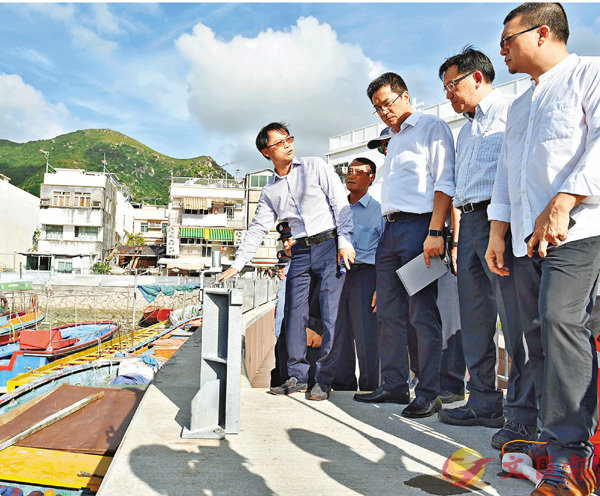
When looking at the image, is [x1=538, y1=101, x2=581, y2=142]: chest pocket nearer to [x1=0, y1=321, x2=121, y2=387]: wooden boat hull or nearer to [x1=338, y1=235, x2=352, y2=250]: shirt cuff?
[x1=338, y1=235, x2=352, y2=250]: shirt cuff

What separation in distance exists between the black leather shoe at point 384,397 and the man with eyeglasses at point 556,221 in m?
1.26

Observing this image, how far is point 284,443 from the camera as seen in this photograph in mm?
2527

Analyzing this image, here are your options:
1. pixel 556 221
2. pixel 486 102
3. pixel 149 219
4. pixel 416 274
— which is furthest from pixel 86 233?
pixel 556 221

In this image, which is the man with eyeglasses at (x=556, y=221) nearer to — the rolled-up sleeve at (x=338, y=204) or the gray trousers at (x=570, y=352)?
the gray trousers at (x=570, y=352)

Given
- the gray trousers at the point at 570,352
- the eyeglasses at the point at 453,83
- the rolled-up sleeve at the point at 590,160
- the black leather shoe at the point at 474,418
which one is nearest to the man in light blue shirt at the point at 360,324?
the black leather shoe at the point at 474,418

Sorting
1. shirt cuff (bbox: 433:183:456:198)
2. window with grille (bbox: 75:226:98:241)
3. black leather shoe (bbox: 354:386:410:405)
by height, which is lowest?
black leather shoe (bbox: 354:386:410:405)

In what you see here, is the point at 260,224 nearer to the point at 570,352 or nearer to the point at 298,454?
the point at 298,454

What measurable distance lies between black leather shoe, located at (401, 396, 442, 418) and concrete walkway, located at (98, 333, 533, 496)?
2.7 inches

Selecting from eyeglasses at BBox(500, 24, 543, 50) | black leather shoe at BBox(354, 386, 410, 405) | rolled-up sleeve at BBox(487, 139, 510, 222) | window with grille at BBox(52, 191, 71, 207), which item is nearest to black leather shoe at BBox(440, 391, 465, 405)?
black leather shoe at BBox(354, 386, 410, 405)

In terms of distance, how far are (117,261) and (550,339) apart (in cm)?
5610

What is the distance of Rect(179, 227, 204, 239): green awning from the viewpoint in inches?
2021

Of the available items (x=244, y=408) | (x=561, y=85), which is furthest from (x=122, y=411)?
(x=561, y=85)

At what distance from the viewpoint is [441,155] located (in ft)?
11.0

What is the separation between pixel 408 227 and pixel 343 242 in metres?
0.54
